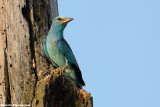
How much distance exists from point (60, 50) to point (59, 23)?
472 mm

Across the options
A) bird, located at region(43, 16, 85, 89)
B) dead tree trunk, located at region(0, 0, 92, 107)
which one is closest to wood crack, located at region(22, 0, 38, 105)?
dead tree trunk, located at region(0, 0, 92, 107)

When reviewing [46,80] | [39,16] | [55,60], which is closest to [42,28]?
[39,16]

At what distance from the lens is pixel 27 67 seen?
5656mm

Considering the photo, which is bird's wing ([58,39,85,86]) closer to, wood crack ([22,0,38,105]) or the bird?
the bird

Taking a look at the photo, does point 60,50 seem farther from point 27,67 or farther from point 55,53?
point 27,67

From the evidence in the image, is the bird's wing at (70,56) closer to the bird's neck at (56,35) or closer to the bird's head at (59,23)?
the bird's neck at (56,35)

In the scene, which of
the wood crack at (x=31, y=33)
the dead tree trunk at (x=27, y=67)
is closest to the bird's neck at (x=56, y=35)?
the dead tree trunk at (x=27, y=67)

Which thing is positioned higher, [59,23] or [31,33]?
[59,23]

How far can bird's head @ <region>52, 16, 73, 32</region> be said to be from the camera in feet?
21.2

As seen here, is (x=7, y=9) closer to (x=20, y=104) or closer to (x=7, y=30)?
(x=7, y=30)

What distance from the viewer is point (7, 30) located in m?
5.75

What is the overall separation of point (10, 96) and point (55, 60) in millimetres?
1333

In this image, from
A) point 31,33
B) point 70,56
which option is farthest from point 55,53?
point 31,33

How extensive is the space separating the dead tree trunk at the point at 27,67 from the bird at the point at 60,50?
0.23 m
